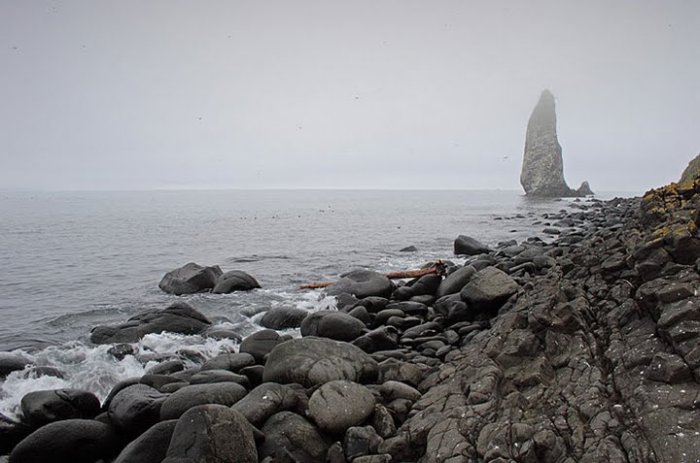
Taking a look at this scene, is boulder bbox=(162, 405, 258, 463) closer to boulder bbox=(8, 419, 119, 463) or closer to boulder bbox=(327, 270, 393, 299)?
boulder bbox=(8, 419, 119, 463)

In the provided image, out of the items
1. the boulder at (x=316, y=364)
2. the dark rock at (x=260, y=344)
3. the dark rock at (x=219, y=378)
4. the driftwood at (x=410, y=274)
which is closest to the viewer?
the boulder at (x=316, y=364)

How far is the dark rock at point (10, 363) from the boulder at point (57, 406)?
8.98 feet

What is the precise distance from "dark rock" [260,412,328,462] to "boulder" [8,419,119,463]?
2623mm

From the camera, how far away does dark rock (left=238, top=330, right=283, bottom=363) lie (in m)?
9.66

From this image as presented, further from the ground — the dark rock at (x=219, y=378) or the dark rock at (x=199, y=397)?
the dark rock at (x=199, y=397)

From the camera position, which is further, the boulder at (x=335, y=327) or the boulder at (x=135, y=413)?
the boulder at (x=335, y=327)

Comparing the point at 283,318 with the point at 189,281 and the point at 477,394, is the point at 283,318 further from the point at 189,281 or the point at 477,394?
the point at 477,394

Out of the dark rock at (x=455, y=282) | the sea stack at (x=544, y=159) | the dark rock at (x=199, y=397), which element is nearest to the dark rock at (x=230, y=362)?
the dark rock at (x=199, y=397)

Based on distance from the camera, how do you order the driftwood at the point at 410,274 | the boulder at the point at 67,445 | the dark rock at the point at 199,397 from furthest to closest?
the driftwood at the point at 410,274, the dark rock at the point at 199,397, the boulder at the point at 67,445

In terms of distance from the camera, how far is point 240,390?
7168 millimetres

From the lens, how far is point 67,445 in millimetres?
6102

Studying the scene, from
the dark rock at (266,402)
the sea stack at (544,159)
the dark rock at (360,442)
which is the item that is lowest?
the dark rock at (360,442)

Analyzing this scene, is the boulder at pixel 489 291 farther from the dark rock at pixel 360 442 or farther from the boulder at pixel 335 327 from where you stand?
the dark rock at pixel 360 442

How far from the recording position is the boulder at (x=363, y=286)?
15180mm
